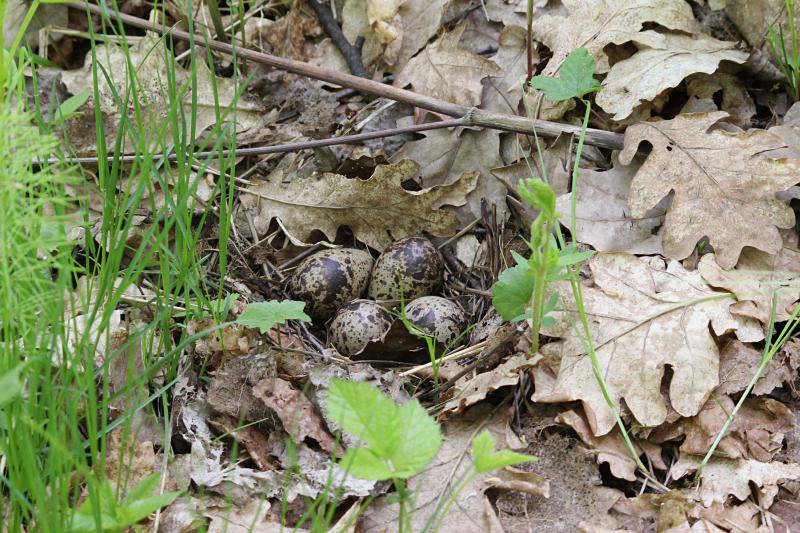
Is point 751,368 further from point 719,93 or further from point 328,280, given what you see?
point 328,280

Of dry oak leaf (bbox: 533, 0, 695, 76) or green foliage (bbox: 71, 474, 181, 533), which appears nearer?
green foliage (bbox: 71, 474, 181, 533)

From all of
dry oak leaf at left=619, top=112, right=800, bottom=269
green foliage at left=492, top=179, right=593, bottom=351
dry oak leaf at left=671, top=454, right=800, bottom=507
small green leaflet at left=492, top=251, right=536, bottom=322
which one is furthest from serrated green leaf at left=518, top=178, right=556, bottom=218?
dry oak leaf at left=619, top=112, right=800, bottom=269

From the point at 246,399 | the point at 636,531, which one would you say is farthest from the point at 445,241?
the point at 636,531

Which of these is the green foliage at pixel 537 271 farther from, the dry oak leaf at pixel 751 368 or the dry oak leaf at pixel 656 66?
the dry oak leaf at pixel 656 66

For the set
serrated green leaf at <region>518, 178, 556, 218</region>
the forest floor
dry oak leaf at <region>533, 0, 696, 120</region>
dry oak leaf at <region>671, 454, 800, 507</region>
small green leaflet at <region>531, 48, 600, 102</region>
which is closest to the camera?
the forest floor

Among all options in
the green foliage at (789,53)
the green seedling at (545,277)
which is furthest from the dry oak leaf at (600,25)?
the green seedling at (545,277)

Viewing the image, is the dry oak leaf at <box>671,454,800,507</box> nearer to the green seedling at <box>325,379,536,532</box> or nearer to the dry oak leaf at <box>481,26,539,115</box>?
the green seedling at <box>325,379,536,532</box>

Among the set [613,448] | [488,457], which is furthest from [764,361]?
[488,457]
